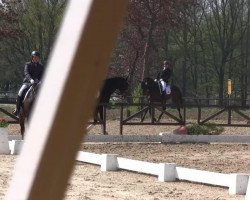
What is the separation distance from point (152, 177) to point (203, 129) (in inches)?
318

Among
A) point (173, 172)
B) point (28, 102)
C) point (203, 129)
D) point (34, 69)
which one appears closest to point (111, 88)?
point (203, 129)

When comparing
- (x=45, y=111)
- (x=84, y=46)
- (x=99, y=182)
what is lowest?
(x=99, y=182)

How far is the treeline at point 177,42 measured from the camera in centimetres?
3909

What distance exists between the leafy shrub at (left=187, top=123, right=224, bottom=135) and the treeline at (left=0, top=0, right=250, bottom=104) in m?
18.8

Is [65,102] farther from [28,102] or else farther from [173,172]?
[28,102]

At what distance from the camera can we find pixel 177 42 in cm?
4591

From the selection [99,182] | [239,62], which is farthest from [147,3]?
[99,182]

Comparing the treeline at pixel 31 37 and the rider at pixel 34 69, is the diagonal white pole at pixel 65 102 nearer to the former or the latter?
the rider at pixel 34 69

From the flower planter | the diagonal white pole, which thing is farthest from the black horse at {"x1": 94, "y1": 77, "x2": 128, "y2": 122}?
the diagonal white pole

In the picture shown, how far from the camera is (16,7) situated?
3519 centimetres

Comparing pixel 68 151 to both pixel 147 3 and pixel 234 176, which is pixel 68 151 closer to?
pixel 234 176

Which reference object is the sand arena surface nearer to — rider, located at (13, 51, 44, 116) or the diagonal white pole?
rider, located at (13, 51, 44, 116)

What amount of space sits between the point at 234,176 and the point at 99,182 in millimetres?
1934

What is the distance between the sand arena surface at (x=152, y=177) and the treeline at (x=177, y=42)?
2246 centimetres
